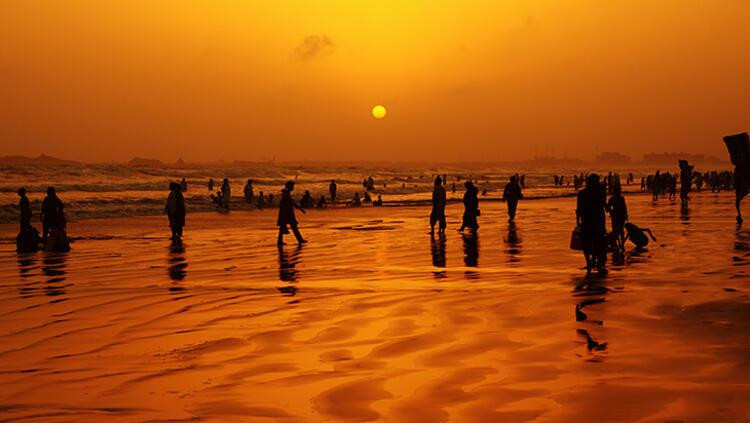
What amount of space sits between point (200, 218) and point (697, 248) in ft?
81.6

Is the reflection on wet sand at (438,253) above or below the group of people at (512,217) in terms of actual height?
below

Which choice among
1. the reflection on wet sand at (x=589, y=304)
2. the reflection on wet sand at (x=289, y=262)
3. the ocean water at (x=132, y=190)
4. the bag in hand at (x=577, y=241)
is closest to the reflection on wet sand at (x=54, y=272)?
the reflection on wet sand at (x=289, y=262)

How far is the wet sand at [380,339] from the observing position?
649 centimetres

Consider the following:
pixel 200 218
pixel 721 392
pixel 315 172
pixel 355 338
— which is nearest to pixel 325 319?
pixel 355 338

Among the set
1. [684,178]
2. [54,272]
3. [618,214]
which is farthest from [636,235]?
[684,178]

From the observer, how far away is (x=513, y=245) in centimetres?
2139

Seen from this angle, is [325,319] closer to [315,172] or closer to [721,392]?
[721,392]

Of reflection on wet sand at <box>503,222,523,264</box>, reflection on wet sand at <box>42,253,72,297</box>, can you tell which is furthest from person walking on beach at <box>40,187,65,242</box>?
reflection on wet sand at <box>503,222,523,264</box>

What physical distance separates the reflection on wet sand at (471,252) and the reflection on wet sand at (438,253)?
43 centimetres

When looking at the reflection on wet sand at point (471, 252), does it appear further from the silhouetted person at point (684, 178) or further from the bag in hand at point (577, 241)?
the silhouetted person at point (684, 178)

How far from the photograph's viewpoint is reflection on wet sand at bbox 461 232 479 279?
50.2 ft

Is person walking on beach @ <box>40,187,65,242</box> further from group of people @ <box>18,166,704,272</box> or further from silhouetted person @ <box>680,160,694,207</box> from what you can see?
silhouetted person @ <box>680,160,694,207</box>

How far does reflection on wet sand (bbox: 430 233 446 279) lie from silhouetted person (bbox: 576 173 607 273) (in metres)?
2.38

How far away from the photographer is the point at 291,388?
707cm
